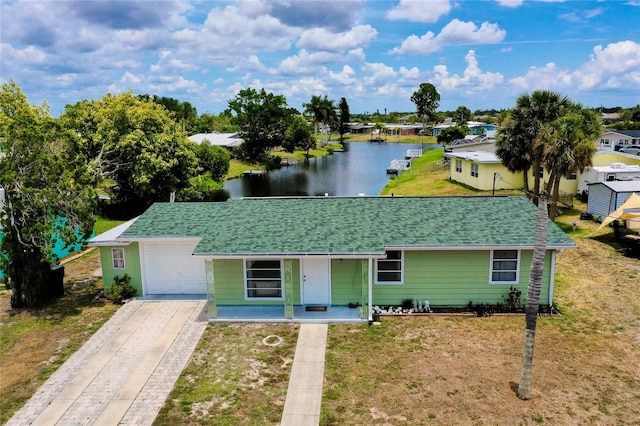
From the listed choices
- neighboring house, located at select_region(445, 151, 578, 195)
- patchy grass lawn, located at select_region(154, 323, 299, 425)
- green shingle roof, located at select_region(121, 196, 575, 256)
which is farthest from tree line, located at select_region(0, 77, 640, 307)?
patchy grass lawn, located at select_region(154, 323, 299, 425)

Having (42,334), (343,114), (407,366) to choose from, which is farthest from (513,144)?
(343,114)

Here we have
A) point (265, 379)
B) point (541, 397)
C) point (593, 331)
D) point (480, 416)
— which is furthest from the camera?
point (593, 331)

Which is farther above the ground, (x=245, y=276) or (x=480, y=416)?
(x=245, y=276)

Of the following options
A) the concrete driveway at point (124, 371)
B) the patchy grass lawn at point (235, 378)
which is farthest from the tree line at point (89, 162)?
the patchy grass lawn at point (235, 378)

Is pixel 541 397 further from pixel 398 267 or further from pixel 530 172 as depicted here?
pixel 530 172

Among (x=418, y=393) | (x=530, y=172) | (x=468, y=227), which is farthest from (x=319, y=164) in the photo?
(x=418, y=393)
